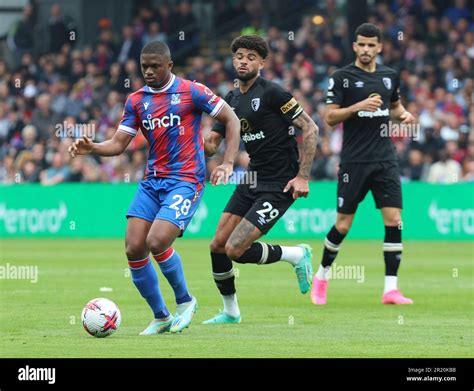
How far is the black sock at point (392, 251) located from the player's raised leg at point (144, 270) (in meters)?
3.35

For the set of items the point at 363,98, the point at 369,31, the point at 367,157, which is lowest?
the point at 367,157

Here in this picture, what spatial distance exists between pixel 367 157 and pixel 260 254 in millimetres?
2268

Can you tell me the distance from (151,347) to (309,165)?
280 cm

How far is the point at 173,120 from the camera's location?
35.0ft

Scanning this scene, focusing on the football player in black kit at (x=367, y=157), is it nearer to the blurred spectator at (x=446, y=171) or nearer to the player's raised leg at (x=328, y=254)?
the player's raised leg at (x=328, y=254)

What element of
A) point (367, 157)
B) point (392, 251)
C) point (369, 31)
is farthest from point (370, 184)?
point (369, 31)

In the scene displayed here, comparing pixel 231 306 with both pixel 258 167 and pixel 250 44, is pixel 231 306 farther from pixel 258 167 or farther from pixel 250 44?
pixel 250 44

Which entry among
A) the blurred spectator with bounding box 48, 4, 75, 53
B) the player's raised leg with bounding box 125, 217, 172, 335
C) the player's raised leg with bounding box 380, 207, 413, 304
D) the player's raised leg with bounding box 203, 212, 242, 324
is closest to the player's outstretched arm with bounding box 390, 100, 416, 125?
the player's raised leg with bounding box 380, 207, 413, 304

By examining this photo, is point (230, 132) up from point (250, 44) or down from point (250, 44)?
down

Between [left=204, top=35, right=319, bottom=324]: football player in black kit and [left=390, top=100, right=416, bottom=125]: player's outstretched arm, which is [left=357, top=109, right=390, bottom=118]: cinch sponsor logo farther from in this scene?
[left=204, top=35, right=319, bottom=324]: football player in black kit

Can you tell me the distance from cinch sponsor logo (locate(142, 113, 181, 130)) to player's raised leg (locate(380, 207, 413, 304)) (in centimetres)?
345

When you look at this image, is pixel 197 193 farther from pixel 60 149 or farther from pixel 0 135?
pixel 0 135

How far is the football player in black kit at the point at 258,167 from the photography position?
11.5m

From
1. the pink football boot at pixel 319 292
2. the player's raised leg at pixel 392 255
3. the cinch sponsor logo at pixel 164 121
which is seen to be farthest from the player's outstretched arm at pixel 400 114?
the cinch sponsor logo at pixel 164 121
